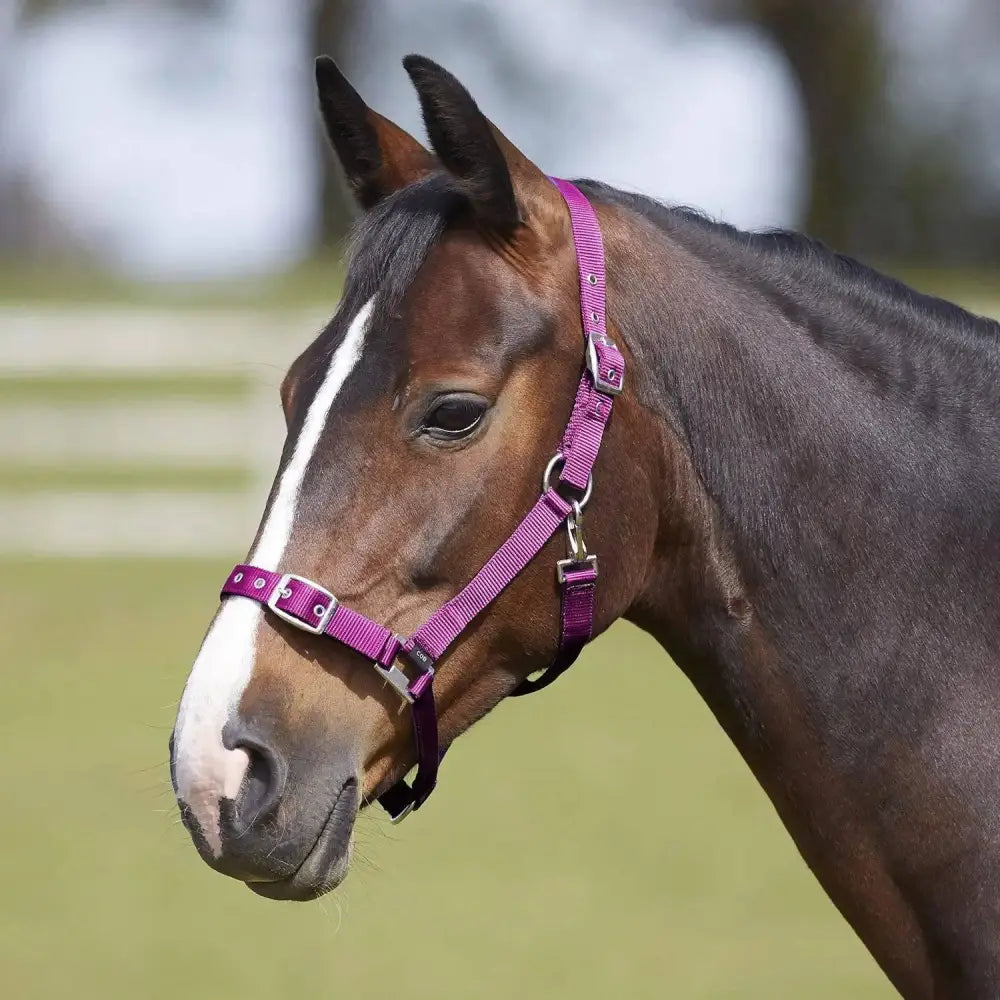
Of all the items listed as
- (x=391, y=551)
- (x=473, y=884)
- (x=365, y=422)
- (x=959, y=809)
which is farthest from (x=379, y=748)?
(x=473, y=884)

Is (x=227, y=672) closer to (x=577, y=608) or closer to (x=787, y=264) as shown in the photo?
(x=577, y=608)

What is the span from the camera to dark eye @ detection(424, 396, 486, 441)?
2.25 meters

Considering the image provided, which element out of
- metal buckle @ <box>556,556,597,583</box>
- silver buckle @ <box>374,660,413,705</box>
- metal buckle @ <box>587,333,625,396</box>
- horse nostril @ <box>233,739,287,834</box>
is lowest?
horse nostril @ <box>233,739,287,834</box>

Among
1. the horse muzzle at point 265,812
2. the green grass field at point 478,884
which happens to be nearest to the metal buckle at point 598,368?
the horse muzzle at point 265,812

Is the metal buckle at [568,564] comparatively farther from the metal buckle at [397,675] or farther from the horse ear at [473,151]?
the horse ear at [473,151]

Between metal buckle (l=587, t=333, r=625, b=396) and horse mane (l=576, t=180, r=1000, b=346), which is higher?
horse mane (l=576, t=180, r=1000, b=346)

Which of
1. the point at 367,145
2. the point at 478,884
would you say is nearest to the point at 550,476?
the point at 367,145

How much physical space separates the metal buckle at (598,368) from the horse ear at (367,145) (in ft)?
1.70

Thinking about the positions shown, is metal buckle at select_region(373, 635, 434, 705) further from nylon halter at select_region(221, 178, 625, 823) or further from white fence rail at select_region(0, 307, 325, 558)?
white fence rail at select_region(0, 307, 325, 558)

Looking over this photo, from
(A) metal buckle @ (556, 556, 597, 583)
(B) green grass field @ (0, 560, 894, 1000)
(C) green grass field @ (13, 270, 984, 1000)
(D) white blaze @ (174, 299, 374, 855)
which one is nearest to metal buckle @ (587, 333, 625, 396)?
(A) metal buckle @ (556, 556, 597, 583)

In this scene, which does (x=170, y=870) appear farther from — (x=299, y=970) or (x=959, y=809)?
(x=959, y=809)

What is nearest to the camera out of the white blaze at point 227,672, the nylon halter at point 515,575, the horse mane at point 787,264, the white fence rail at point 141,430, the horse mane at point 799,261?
the white blaze at point 227,672

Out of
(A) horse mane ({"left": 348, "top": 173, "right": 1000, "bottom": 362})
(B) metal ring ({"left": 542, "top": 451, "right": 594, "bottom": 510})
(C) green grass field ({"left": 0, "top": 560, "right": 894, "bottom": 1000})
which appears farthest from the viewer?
(C) green grass field ({"left": 0, "top": 560, "right": 894, "bottom": 1000})

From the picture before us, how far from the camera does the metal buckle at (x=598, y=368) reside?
2.34 meters
